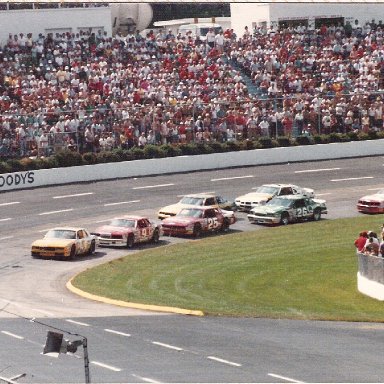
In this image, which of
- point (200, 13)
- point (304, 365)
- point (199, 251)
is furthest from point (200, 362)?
point (200, 13)

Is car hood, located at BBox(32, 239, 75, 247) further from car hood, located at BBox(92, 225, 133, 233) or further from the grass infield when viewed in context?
car hood, located at BBox(92, 225, 133, 233)

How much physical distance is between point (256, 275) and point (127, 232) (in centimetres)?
734

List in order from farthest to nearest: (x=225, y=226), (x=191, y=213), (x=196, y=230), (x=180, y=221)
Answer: (x=225, y=226) < (x=191, y=213) < (x=180, y=221) < (x=196, y=230)

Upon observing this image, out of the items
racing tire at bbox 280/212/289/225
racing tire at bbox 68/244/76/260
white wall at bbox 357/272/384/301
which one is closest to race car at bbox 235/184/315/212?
racing tire at bbox 280/212/289/225

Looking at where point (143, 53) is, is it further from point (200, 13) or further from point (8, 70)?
point (200, 13)

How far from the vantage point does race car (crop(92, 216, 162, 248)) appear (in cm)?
4462

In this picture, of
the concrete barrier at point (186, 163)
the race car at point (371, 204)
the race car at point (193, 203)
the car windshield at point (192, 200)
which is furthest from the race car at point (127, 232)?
the concrete barrier at point (186, 163)

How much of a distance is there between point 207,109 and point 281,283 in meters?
24.3

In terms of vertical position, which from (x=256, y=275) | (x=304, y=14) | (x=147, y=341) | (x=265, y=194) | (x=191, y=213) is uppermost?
(x=304, y=14)

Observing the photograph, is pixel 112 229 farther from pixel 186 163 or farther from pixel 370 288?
pixel 186 163

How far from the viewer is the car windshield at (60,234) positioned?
4293 centimetres

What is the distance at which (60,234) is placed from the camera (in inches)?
1699

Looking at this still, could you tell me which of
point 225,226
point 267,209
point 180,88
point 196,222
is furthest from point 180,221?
point 180,88

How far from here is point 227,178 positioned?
190 ft
